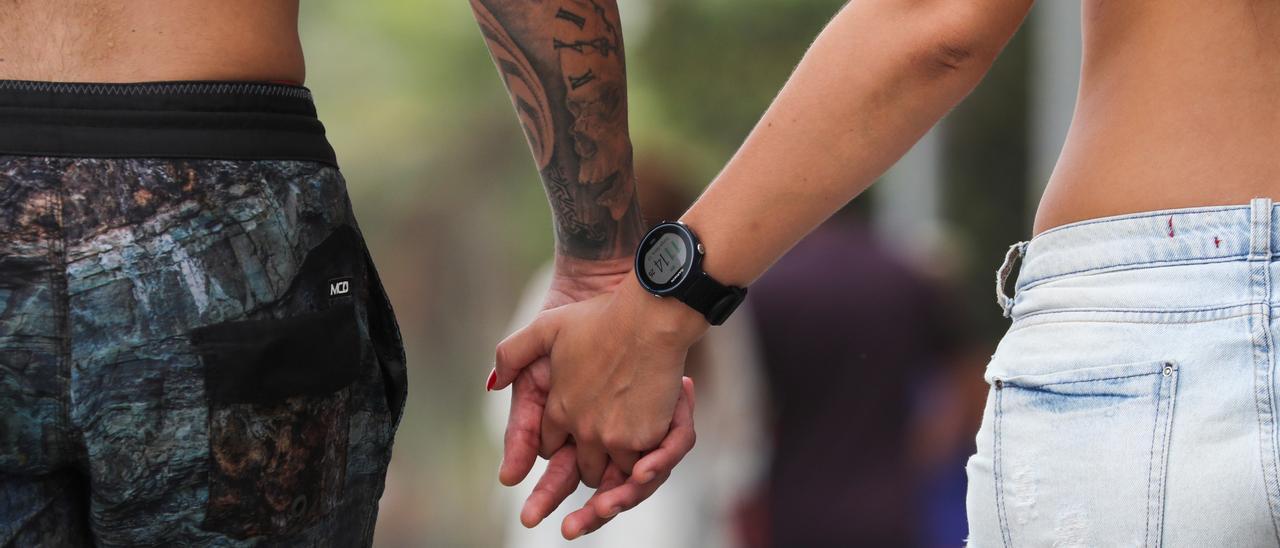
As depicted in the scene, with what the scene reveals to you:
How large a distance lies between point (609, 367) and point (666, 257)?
27 centimetres

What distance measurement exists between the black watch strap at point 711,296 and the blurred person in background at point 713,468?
2.02 m

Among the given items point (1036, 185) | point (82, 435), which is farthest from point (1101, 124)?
point (1036, 185)

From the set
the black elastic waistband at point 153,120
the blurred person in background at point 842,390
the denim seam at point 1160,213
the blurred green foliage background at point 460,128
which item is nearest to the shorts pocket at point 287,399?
the black elastic waistband at point 153,120

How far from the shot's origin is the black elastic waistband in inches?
62.8

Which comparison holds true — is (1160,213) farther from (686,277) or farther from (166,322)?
(166,322)

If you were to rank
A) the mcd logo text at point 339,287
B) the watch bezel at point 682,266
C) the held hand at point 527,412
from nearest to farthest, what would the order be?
the mcd logo text at point 339,287 < the watch bezel at point 682,266 < the held hand at point 527,412

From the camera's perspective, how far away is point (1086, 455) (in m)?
1.43

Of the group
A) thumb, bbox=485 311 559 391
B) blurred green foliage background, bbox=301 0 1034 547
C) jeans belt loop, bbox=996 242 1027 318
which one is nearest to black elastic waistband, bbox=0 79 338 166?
thumb, bbox=485 311 559 391

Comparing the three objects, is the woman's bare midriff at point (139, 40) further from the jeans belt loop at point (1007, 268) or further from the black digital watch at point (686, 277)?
the jeans belt loop at point (1007, 268)

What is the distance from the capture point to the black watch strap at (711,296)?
1.98 meters

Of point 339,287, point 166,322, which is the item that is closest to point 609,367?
point 339,287

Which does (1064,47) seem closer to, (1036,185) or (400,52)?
(1036,185)

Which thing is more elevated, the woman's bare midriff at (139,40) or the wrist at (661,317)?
the woman's bare midriff at (139,40)

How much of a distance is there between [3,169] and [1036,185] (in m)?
4.97
